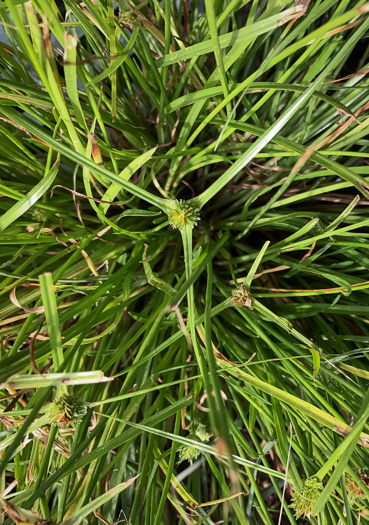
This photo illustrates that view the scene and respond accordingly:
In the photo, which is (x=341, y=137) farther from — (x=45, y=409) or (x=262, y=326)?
(x=45, y=409)

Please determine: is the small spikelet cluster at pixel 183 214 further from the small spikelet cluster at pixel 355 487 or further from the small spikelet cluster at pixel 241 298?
the small spikelet cluster at pixel 355 487

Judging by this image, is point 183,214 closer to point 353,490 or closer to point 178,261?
point 178,261

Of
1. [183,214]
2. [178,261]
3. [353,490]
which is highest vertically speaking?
[183,214]

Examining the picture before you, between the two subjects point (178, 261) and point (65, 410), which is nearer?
point (65, 410)

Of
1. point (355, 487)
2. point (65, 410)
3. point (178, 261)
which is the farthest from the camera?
point (178, 261)

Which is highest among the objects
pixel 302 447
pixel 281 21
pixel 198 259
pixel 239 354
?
pixel 281 21

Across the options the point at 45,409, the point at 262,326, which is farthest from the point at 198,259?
the point at 45,409

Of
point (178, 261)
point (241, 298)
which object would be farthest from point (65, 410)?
point (178, 261)

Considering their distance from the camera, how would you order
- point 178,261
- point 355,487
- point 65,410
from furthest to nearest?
point 178,261 → point 355,487 → point 65,410

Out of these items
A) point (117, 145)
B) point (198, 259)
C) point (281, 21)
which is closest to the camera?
point (281, 21)
